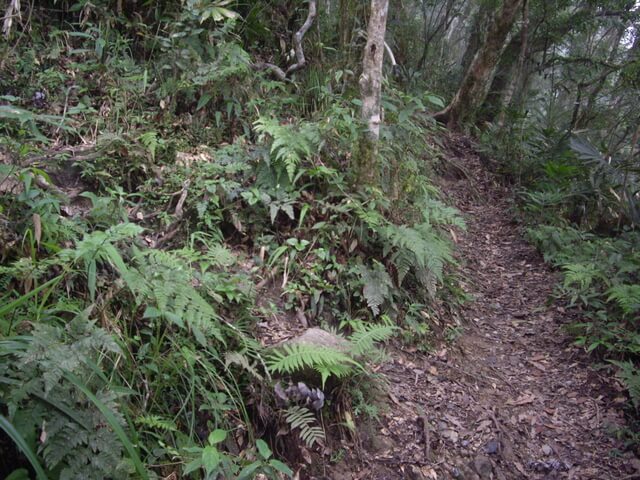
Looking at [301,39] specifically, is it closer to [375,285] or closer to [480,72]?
[375,285]

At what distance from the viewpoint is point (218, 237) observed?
3.99 metres

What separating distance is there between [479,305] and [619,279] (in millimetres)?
1522

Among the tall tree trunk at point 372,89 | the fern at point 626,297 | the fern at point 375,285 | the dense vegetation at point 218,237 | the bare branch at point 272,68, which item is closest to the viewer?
the dense vegetation at point 218,237

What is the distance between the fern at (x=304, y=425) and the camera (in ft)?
9.09

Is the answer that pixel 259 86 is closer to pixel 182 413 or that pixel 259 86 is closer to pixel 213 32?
pixel 213 32

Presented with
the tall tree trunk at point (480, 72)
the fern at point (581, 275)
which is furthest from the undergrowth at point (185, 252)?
the tall tree trunk at point (480, 72)

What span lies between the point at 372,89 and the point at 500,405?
3.29 meters

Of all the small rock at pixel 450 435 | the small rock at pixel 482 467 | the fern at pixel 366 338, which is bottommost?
the small rock at pixel 482 467

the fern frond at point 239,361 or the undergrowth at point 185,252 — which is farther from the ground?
the undergrowth at point 185,252

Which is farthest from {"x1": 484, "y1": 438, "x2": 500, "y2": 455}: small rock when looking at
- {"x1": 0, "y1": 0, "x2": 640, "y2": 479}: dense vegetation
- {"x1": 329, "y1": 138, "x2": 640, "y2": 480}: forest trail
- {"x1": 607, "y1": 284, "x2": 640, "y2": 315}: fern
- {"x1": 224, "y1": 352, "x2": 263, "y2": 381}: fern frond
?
{"x1": 607, "y1": 284, "x2": 640, "y2": 315}: fern

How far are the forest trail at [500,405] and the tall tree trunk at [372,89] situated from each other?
1874 millimetres

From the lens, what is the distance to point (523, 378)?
14.1ft

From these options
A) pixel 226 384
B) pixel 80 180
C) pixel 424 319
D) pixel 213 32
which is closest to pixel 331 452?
pixel 226 384

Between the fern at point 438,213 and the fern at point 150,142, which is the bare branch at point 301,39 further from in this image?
the fern at point 438,213
